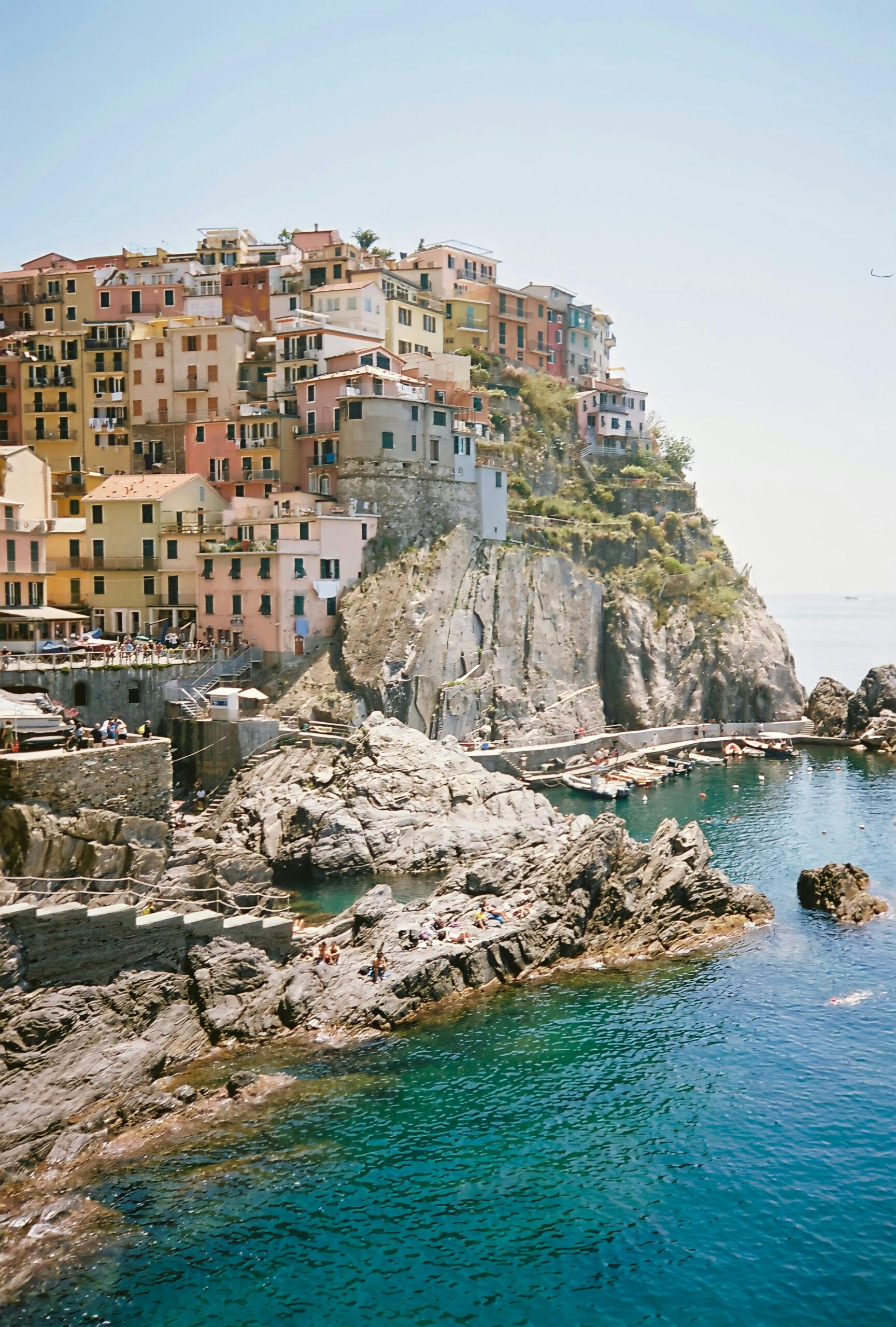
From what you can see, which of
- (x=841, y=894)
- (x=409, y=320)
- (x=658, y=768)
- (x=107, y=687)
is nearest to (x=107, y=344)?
(x=409, y=320)

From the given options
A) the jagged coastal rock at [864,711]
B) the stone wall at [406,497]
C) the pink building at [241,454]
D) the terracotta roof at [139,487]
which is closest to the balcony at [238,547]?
the terracotta roof at [139,487]

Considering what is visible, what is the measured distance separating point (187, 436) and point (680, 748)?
146 ft

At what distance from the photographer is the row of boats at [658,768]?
79250mm

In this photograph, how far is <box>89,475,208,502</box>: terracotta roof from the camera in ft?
250

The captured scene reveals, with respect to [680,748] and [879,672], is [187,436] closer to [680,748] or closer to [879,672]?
[680,748]

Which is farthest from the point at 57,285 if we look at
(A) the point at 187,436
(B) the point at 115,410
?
(A) the point at 187,436

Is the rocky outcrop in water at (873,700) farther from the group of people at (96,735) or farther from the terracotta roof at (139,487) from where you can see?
the group of people at (96,735)

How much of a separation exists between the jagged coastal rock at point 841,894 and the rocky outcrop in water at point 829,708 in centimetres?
4656

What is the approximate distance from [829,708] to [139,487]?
200 feet

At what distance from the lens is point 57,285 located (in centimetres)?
9550

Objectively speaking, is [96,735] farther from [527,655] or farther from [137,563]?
[527,655]

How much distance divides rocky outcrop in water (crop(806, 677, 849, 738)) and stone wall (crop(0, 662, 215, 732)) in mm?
60522

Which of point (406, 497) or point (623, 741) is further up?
point (406, 497)

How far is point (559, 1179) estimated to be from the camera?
32.6 m
